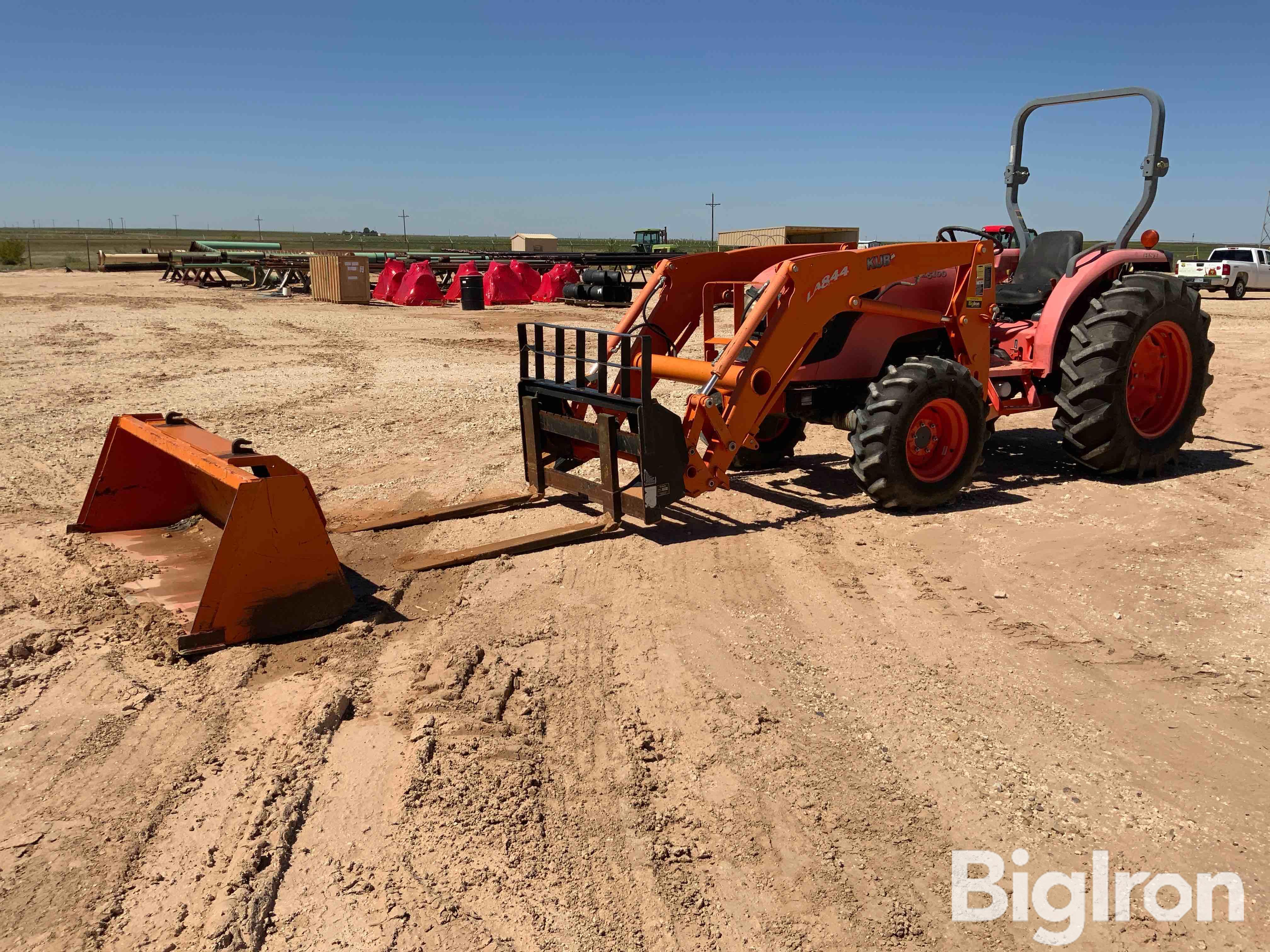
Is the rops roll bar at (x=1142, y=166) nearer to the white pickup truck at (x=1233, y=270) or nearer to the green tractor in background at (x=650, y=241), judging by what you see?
the white pickup truck at (x=1233, y=270)

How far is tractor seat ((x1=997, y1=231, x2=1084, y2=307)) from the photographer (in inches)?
313

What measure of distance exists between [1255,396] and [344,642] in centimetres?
1107

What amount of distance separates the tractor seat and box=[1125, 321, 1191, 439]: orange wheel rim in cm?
94

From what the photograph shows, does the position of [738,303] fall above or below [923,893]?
above

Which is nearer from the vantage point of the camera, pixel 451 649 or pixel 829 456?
pixel 451 649

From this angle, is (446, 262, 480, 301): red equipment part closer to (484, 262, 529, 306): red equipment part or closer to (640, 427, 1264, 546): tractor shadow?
(484, 262, 529, 306): red equipment part

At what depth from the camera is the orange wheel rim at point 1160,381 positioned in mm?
7465

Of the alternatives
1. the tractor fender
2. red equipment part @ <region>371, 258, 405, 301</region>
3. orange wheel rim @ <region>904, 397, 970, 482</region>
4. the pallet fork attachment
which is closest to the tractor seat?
the tractor fender

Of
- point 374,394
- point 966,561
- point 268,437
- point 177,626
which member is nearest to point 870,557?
point 966,561

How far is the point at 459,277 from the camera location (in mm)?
26531

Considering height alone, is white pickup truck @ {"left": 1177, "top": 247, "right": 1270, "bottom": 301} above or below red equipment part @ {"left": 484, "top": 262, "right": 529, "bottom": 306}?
above

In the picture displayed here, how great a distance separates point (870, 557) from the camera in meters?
5.64

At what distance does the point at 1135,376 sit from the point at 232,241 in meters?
69.8

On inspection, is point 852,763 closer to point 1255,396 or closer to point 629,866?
point 629,866
